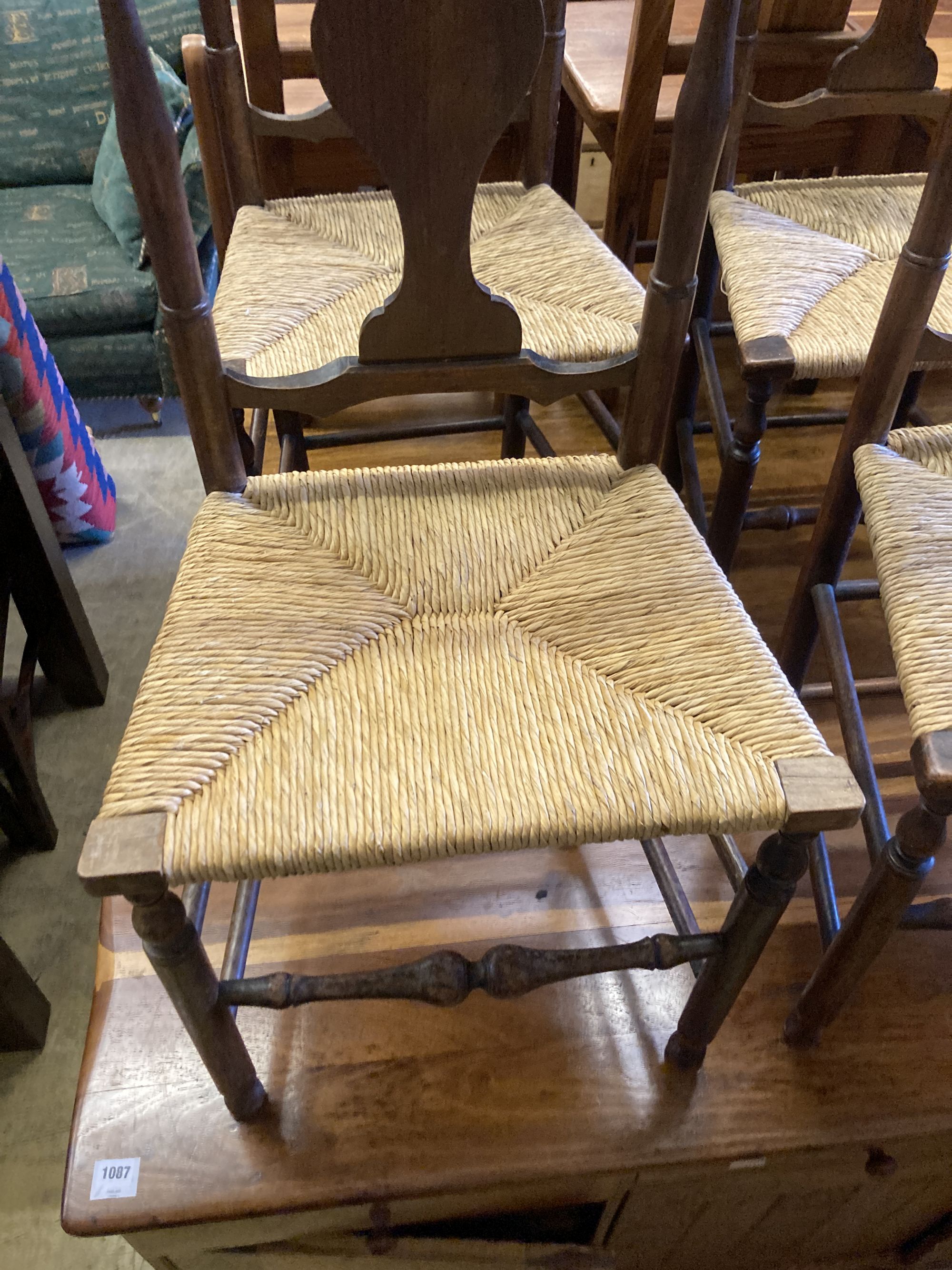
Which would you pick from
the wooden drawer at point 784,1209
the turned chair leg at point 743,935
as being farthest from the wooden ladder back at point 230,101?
the wooden drawer at point 784,1209

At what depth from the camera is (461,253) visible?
2.13 ft

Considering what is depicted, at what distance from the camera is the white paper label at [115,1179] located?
741 millimetres

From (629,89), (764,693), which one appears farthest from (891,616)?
(629,89)

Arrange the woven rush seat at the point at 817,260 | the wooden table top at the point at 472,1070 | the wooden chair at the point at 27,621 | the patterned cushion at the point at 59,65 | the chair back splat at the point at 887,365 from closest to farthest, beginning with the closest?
the chair back splat at the point at 887,365 < the wooden table top at the point at 472,1070 < the woven rush seat at the point at 817,260 < the wooden chair at the point at 27,621 < the patterned cushion at the point at 59,65

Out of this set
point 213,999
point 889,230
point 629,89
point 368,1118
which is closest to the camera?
point 213,999

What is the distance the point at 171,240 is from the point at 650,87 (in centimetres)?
83

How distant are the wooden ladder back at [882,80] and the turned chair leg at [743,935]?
2.81 ft

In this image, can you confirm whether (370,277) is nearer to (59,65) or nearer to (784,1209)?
(784,1209)

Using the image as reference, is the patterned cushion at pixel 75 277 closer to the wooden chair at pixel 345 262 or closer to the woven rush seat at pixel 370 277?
the wooden chair at pixel 345 262

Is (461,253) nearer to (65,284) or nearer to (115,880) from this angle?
(115,880)

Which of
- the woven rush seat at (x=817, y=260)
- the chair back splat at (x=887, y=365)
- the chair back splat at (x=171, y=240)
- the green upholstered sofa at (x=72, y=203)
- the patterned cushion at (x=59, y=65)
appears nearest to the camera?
the chair back splat at (x=171, y=240)

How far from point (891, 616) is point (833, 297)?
44cm

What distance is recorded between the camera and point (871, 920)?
0.68 meters

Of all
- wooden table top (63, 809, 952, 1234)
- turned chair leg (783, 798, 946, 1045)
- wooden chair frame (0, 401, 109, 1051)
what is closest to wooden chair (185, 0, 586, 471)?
wooden chair frame (0, 401, 109, 1051)
